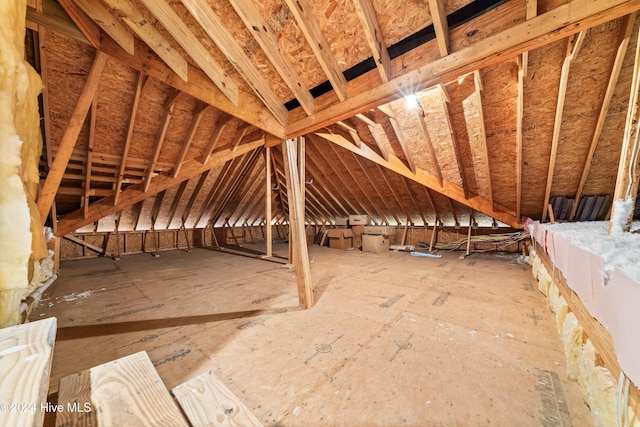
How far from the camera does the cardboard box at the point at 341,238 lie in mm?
8391

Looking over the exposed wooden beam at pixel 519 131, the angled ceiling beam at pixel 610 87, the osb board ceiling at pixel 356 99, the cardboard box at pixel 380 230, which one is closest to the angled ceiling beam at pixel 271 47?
the osb board ceiling at pixel 356 99

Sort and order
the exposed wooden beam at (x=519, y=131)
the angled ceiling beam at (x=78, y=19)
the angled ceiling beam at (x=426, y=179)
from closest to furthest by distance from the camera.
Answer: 1. the angled ceiling beam at (x=78, y=19)
2. the exposed wooden beam at (x=519, y=131)
3. the angled ceiling beam at (x=426, y=179)

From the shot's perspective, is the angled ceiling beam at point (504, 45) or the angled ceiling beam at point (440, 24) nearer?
the angled ceiling beam at point (504, 45)

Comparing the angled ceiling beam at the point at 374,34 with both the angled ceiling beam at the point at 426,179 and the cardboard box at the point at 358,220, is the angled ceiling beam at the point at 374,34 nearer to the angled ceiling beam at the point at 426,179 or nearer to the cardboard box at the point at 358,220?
the angled ceiling beam at the point at 426,179

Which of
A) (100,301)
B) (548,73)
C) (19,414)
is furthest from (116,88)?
(548,73)

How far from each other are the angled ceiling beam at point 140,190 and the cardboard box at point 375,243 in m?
4.56

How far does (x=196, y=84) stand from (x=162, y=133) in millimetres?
2764

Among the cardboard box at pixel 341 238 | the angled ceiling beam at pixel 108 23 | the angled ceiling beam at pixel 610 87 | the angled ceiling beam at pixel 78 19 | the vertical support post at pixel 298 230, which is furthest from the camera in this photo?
the cardboard box at pixel 341 238

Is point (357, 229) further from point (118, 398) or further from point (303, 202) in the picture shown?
point (118, 398)

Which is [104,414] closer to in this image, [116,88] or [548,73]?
[116,88]

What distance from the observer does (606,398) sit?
4.02ft

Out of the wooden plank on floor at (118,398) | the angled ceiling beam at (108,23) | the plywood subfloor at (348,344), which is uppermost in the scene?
the angled ceiling beam at (108,23)

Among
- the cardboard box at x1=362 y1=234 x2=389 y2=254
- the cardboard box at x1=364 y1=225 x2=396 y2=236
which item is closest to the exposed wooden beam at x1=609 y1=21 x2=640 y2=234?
the cardboard box at x1=362 y1=234 x2=389 y2=254

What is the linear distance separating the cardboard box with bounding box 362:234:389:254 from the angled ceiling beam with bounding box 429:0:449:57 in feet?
20.3
